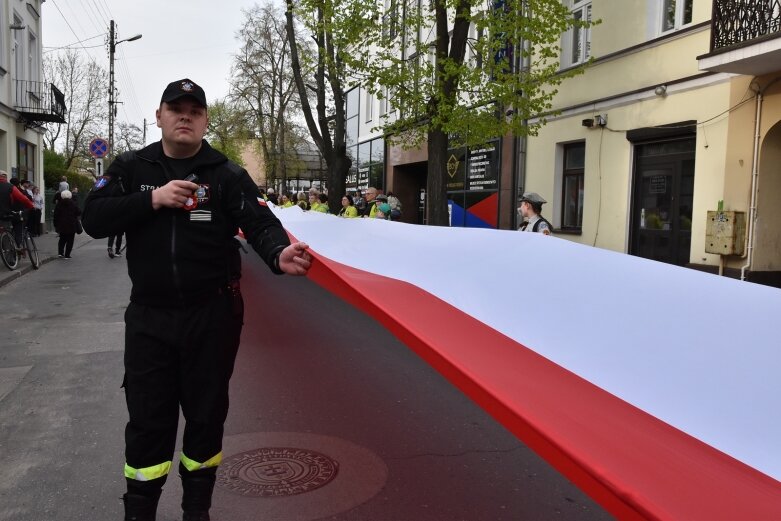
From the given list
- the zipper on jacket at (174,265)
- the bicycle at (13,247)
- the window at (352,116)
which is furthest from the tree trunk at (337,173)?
the zipper on jacket at (174,265)

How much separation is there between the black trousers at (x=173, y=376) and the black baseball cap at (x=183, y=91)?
88cm

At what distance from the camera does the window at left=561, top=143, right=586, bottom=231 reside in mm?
16172

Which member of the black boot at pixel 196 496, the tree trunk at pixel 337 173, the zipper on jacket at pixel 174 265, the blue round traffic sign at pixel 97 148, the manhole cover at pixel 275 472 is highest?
the blue round traffic sign at pixel 97 148

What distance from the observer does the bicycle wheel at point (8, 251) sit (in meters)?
13.2

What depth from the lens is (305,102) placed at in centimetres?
2181

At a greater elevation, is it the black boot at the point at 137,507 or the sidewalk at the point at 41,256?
the black boot at the point at 137,507

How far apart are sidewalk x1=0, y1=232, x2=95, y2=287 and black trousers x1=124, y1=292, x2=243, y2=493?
1056 centimetres

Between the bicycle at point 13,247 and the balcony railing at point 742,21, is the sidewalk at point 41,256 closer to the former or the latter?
the bicycle at point 13,247

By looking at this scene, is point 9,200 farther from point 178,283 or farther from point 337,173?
point 178,283

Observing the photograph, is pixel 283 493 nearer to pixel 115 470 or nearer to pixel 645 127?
pixel 115 470

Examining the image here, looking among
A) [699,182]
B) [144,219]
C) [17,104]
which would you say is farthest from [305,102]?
[144,219]

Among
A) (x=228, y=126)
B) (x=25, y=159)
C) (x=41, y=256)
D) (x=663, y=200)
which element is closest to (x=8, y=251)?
(x=41, y=256)

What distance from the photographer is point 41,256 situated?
54.4 ft

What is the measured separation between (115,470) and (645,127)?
12.4m
